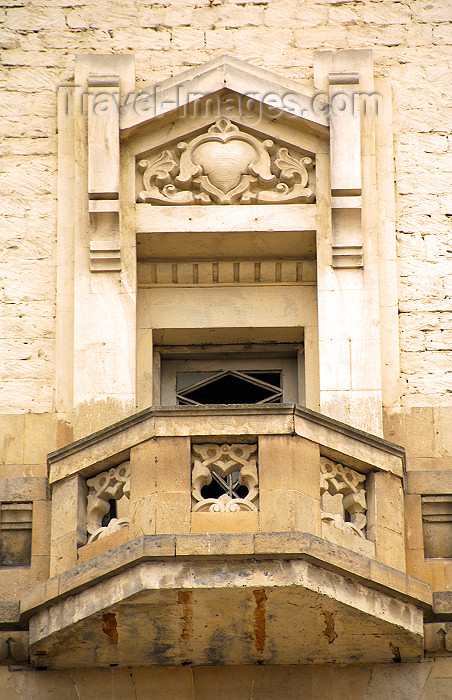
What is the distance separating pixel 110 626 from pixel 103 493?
0.94 metres

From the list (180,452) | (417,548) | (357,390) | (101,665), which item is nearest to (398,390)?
(357,390)

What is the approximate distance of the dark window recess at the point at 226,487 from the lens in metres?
12.6

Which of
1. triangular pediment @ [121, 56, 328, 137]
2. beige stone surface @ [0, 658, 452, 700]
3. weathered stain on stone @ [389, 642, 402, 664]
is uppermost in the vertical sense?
triangular pediment @ [121, 56, 328, 137]

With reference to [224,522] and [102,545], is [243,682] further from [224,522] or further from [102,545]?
[102,545]

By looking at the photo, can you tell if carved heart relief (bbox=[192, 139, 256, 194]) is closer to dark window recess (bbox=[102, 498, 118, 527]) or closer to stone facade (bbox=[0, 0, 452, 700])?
stone facade (bbox=[0, 0, 452, 700])

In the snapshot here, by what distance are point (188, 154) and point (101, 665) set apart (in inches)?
163

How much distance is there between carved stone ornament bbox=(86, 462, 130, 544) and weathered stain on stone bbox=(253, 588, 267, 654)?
→ 3.73 ft

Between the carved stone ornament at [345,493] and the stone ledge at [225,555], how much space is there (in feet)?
1.37

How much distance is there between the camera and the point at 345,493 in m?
11.8

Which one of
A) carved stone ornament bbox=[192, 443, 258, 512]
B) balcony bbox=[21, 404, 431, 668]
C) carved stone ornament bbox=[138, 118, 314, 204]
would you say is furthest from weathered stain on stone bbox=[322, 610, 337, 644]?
carved stone ornament bbox=[138, 118, 314, 204]

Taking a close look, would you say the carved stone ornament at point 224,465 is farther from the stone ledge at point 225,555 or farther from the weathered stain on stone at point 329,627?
the weathered stain on stone at point 329,627

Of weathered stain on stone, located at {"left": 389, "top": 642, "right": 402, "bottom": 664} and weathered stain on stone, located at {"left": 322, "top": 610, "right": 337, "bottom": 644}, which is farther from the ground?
weathered stain on stone, located at {"left": 322, "top": 610, "right": 337, "bottom": 644}

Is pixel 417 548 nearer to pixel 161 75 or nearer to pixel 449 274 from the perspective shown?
pixel 449 274

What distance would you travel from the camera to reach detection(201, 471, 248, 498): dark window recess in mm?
12578
